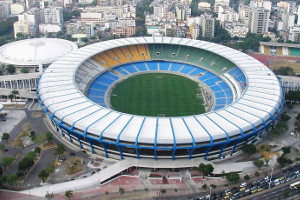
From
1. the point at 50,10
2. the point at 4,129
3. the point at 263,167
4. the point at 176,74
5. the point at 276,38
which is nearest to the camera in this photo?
the point at 263,167

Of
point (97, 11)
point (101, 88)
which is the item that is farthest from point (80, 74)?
point (97, 11)

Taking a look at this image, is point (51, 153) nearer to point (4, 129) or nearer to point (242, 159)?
point (4, 129)

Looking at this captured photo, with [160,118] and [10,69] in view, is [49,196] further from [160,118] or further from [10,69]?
[10,69]

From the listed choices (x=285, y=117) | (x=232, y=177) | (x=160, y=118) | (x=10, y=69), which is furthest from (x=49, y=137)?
(x=285, y=117)

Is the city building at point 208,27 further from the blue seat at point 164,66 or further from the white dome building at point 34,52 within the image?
the white dome building at point 34,52

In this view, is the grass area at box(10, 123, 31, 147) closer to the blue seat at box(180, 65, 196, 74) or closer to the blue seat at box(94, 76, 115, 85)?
the blue seat at box(94, 76, 115, 85)

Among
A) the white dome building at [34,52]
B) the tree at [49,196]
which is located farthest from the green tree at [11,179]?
the white dome building at [34,52]
